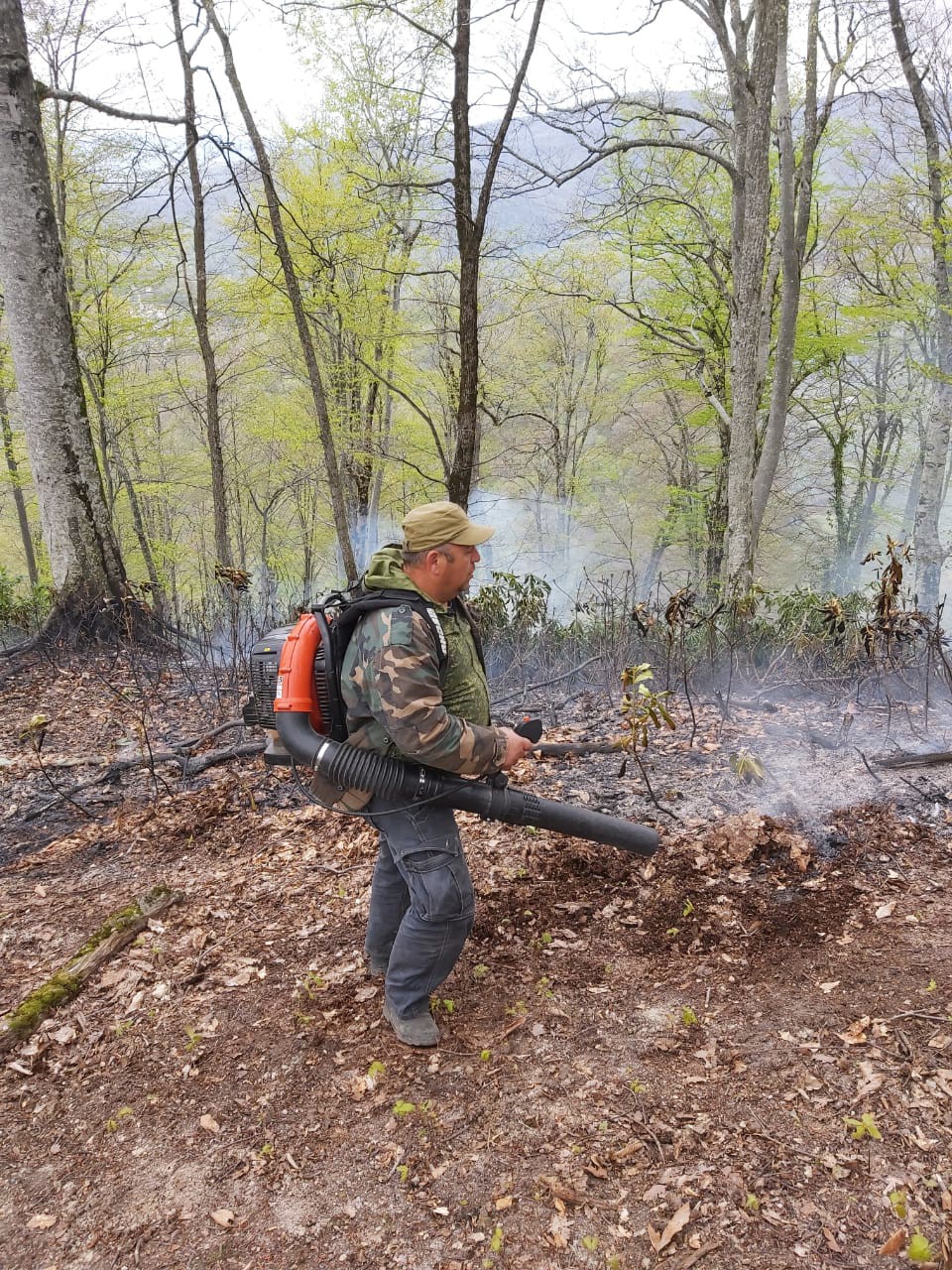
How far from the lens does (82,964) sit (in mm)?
2992

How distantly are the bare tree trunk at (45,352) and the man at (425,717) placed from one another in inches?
245

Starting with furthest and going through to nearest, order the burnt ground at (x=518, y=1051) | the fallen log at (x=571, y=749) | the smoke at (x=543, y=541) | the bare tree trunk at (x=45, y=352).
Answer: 1. the smoke at (x=543, y=541)
2. the bare tree trunk at (x=45, y=352)
3. the fallen log at (x=571, y=749)
4. the burnt ground at (x=518, y=1051)

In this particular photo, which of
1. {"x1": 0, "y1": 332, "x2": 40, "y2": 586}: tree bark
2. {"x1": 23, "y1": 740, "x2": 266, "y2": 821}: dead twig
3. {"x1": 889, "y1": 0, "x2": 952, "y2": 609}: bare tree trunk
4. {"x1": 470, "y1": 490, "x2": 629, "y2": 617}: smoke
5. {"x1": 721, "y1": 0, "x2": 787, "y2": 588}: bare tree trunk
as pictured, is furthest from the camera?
{"x1": 470, "y1": 490, "x2": 629, "y2": 617}: smoke

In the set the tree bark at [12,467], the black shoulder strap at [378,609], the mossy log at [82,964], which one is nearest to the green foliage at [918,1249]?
the black shoulder strap at [378,609]

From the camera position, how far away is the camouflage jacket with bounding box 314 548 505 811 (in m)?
2.25

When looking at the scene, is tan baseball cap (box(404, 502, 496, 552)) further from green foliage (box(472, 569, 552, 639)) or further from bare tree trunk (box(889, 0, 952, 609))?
bare tree trunk (box(889, 0, 952, 609))

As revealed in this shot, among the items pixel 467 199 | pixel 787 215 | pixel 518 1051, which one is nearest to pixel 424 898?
pixel 518 1051

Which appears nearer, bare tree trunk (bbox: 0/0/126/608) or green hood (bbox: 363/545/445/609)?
green hood (bbox: 363/545/445/609)

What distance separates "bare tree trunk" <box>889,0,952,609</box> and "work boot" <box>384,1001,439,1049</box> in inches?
455

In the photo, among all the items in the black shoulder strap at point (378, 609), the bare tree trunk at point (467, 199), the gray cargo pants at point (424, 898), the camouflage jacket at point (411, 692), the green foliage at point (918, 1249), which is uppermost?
the bare tree trunk at point (467, 199)

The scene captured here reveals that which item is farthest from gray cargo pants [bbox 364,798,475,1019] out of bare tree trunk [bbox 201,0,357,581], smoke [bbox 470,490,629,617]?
smoke [bbox 470,490,629,617]

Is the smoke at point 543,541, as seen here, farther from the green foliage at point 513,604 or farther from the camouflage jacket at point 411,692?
the camouflage jacket at point 411,692

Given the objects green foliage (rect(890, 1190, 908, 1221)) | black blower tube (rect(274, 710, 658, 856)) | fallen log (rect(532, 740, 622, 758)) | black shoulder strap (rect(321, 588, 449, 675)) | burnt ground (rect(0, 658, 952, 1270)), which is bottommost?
fallen log (rect(532, 740, 622, 758))

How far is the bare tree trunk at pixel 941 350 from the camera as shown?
37.9ft
